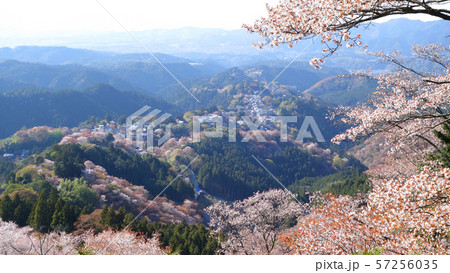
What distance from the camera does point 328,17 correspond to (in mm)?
4707

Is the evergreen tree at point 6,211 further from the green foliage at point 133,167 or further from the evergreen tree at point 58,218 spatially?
the green foliage at point 133,167

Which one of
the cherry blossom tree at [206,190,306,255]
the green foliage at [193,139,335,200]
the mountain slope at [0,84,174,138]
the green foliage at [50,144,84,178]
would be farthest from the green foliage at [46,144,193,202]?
the mountain slope at [0,84,174,138]

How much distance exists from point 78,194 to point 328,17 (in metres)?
29.3

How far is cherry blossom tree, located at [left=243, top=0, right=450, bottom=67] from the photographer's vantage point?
4590 mm

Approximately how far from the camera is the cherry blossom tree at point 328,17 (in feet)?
15.1

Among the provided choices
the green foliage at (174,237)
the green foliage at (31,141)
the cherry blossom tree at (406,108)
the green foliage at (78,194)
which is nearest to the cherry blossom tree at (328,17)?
the cherry blossom tree at (406,108)

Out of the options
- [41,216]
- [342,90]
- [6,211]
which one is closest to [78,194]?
[6,211]

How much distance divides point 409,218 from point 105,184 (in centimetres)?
3434

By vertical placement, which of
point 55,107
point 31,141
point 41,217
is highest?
point 41,217

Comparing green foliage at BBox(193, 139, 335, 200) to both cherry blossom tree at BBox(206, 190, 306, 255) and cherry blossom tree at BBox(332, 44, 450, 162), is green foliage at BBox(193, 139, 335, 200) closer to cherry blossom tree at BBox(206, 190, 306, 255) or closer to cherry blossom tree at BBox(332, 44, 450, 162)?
cherry blossom tree at BBox(206, 190, 306, 255)

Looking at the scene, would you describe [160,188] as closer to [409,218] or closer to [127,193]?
[127,193]

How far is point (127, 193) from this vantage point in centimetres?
3544

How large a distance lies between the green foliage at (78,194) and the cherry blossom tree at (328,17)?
89.4 feet

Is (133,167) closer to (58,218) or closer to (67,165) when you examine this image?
(67,165)
